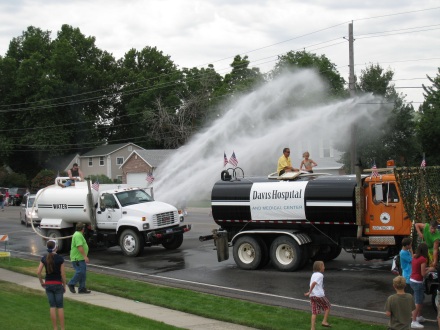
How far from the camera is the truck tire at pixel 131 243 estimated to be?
2259cm

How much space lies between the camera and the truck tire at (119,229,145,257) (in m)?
22.6

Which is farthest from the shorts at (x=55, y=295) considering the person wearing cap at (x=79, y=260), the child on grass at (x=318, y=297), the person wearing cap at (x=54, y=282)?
the child on grass at (x=318, y=297)

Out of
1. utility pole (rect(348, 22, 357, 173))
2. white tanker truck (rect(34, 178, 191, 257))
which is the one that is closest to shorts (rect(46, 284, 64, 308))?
white tanker truck (rect(34, 178, 191, 257))

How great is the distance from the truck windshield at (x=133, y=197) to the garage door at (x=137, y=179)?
141 ft

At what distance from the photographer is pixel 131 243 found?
22.8m

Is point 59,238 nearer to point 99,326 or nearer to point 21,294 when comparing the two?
point 21,294

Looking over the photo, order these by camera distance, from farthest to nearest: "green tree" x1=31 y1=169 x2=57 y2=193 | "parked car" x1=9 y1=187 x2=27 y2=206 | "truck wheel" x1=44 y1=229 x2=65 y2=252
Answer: "green tree" x1=31 y1=169 x2=57 y2=193 < "parked car" x1=9 y1=187 x2=27 y2=206 < "truck wheel" x1=44 y1=229 x2=65 y2=252

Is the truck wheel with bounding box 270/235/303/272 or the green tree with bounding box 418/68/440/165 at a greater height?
the green tree with bounding box 418/68/440/165

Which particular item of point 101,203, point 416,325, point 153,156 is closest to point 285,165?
point 101,203

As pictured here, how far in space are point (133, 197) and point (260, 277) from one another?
7.72m

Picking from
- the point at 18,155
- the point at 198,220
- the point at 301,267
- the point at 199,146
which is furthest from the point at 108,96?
the point at 301,267

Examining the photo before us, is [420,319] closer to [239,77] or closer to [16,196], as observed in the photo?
[16,196]

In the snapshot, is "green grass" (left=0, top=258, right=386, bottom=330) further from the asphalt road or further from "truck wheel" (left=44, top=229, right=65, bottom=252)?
"truck wheel" (left=44, top=229, right=65, bottom=252)

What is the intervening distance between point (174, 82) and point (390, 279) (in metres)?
62.7
